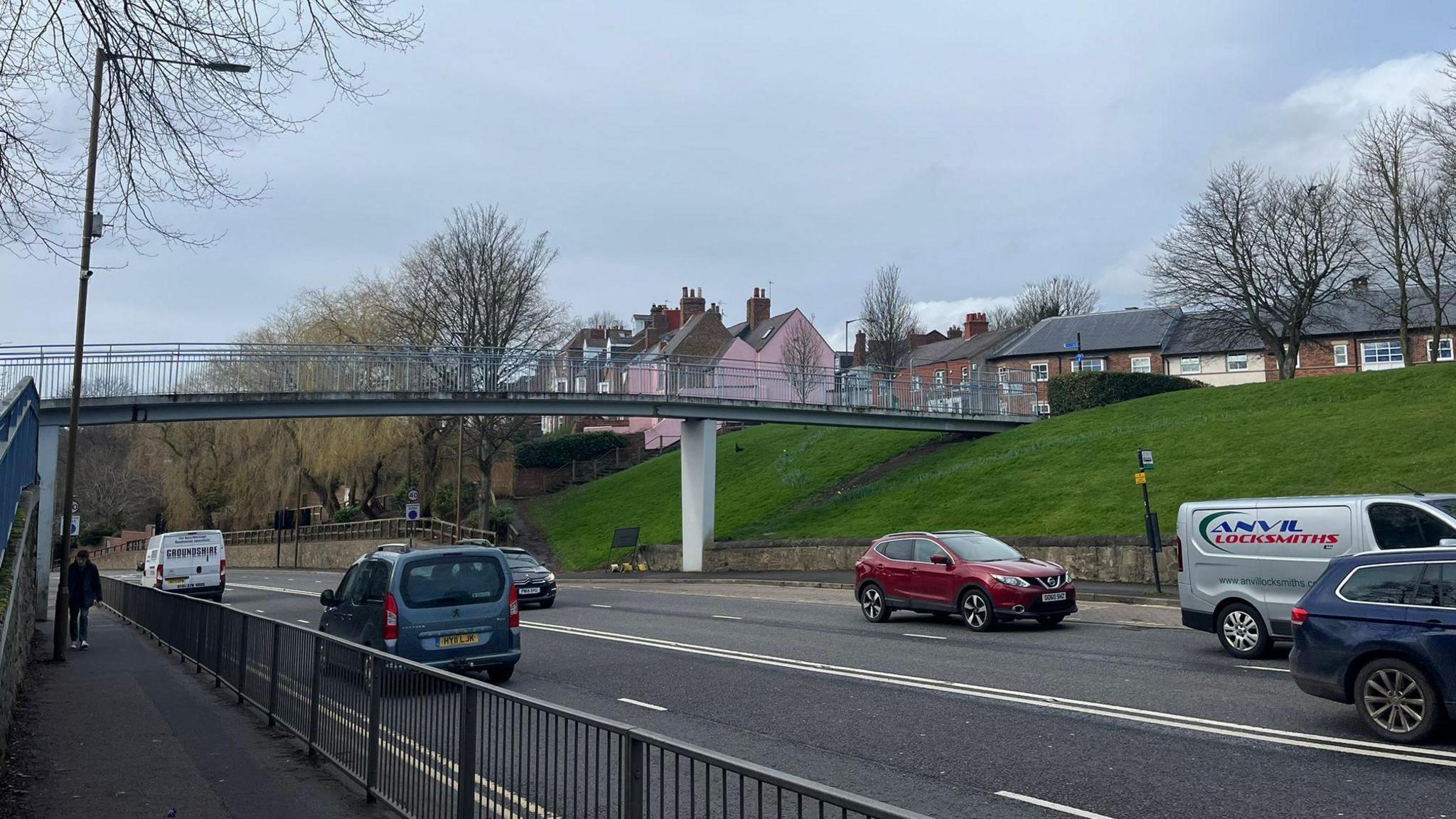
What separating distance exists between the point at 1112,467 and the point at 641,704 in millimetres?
24676

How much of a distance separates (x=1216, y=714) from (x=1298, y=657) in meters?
0.94

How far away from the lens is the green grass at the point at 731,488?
43781 millimetres

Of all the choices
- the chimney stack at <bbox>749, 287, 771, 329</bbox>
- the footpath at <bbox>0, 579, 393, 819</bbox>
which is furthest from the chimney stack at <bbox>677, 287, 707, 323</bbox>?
the footpath at <bbox>0, 579, 393, 819</bbox>

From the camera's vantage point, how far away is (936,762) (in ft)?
27.2

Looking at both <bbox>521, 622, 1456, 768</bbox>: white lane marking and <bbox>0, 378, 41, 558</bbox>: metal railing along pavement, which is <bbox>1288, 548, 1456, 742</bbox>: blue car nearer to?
<bbox>521, 622, 1456, 768</bbox>: white lane marking

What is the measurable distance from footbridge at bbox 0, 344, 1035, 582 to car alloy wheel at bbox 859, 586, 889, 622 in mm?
17632

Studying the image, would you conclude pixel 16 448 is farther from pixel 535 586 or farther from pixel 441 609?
pixel 535 586

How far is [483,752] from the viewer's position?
5.78 metres

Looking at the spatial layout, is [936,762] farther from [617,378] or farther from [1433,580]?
[617,378]

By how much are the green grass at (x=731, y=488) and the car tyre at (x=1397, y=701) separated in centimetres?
3175

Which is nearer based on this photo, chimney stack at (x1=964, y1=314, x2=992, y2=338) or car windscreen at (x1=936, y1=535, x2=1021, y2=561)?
car windscreen at (x1=936, y1=535, x2=1021, y2=561)

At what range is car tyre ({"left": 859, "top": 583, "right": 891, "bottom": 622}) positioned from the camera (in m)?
18.9

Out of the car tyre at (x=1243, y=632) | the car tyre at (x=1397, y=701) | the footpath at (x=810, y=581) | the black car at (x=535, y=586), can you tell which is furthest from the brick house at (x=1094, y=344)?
the car tyre at (x=1397, y=701)

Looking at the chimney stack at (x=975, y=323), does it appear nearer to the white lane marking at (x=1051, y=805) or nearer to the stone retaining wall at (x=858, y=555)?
the stone retaining wall at (x=858, y=555)
